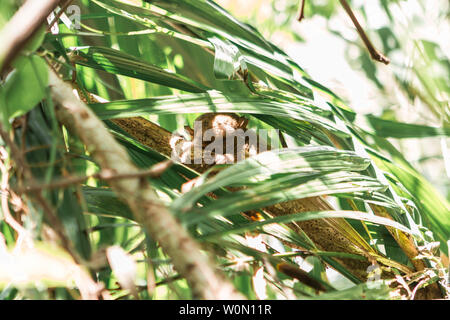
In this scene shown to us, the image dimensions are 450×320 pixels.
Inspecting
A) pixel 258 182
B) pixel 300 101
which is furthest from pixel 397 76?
pixel 258 182

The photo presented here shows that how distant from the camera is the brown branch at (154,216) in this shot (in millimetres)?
171

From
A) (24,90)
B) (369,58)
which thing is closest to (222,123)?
(24,90)

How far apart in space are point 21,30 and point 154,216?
0.30 ft

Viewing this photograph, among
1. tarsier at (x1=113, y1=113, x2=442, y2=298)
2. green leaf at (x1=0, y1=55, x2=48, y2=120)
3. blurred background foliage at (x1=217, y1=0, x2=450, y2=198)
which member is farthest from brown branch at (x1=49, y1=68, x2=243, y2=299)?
blurred background foliage at (x1=217, y1=0, x2=450, y2=198)

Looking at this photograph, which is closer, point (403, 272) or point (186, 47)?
point (403, 272)

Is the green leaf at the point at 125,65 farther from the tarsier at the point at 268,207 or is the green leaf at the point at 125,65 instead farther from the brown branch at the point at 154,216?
the brown branch at the point at 154,216

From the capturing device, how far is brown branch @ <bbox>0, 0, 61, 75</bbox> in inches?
6.5

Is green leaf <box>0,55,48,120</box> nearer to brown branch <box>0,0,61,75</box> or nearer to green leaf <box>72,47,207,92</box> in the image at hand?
brown branch <box>0,0,61,75</box>

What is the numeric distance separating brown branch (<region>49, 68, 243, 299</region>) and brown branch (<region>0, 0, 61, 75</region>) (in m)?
0.05

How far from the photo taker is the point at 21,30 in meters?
0.17

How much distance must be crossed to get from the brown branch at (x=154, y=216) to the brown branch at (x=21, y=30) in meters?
0.05
